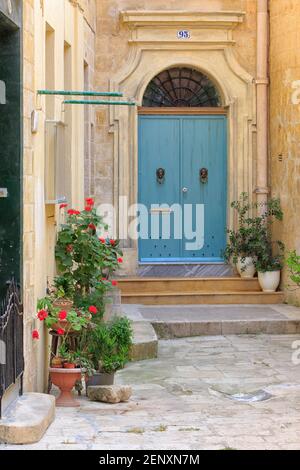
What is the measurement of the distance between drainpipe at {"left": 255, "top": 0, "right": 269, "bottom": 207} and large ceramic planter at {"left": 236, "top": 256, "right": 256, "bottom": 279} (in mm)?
947

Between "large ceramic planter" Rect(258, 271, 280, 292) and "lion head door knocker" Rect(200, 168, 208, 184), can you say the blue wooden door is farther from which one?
"large ceramic planter" Rect(258, 271, 280, 292)

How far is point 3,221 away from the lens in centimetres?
824

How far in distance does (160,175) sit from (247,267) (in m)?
2.02

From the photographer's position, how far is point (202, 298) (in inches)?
615

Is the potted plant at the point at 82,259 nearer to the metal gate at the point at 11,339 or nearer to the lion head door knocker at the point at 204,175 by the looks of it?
the metal gate at the point at 11,339

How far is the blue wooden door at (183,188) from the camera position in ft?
53.9

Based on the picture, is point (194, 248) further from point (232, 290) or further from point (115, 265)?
point (115, 265)

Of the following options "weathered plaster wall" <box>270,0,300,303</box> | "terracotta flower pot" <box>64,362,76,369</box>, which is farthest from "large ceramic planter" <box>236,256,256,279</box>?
"terracotta flower pot" <box>64,362,76,369</box>

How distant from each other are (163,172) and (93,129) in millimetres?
1334

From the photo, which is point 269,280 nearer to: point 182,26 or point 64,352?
point 182,26

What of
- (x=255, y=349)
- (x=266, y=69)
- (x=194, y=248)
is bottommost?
(x=255, y=349)

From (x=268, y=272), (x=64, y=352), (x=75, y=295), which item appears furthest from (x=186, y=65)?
(x=64, y=352)

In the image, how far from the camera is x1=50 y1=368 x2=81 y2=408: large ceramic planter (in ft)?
30.3
